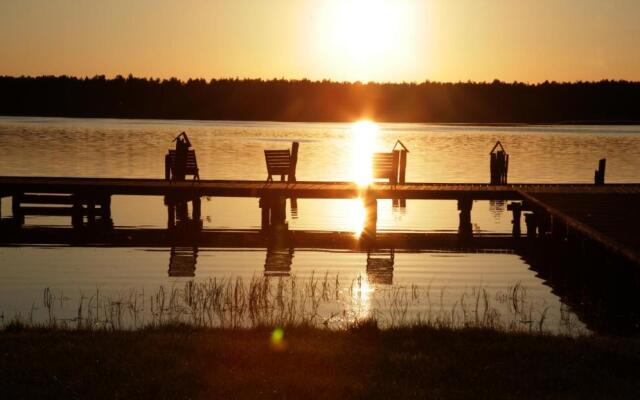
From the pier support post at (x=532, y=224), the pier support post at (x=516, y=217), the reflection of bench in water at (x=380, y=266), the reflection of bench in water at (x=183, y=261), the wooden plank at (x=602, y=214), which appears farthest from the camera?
the pier support post at (x=516, y=217)

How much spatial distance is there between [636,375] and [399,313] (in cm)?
598

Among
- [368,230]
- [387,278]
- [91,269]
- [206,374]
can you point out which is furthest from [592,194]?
[206,374]

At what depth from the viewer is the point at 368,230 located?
86.3 feet

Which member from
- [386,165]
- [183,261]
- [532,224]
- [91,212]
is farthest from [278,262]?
[386,165]

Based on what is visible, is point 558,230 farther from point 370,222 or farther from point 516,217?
point 370,222

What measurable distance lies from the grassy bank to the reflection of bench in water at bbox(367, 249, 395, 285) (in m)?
7.25

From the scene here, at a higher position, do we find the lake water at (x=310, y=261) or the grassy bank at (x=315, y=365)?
the grassy bank at (x=315, y=365)

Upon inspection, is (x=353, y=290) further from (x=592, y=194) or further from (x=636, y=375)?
(x=592, y=194)

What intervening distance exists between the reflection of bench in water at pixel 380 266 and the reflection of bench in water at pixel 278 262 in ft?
5.82

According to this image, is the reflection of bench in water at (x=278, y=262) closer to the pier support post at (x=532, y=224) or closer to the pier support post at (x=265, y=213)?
the pier support post at (x=265, y=213)

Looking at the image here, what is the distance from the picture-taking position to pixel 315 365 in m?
9.79

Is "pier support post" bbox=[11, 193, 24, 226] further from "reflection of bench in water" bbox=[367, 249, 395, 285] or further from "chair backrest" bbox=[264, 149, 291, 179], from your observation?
"reflection of bench in water" bbox=[367, 249, 395, 285]

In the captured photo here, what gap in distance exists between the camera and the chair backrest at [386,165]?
3284cm

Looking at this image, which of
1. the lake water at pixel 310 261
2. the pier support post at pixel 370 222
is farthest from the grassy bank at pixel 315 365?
the pier support post at pixel 370 222
